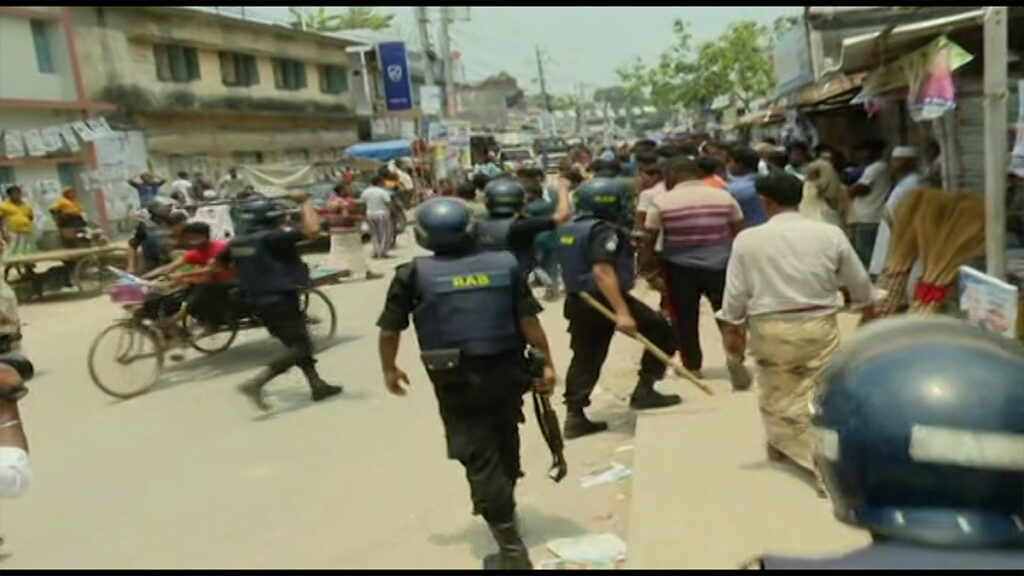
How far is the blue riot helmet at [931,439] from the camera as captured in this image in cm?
135

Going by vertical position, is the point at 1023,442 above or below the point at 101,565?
above

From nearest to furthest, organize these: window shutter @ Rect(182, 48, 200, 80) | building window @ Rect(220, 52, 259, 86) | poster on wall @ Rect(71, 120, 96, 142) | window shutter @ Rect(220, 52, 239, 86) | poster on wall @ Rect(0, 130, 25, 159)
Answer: poster on wall @ Rect(0, 130, 25, 159) → poster on wall @ Rect(71, 120, 96, 142) → window shutter @ Rect(182, 48, 200, 80) → window shutter @ Rect(220, 52, 239, 86) → building window @ Rect(220, 52, 259, 86)

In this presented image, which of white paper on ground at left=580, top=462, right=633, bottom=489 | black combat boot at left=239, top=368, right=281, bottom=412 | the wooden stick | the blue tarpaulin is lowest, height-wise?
white paper on ground at left=580, top=462, right=633, bottom=489

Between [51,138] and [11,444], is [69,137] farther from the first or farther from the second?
[11,444]

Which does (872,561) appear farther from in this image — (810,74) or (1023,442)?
(810,74)

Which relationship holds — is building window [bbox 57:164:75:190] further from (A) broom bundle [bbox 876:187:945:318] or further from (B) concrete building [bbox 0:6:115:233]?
(A) broom bundle [bbox 876:187:945:318]

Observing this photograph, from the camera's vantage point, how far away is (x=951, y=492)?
136 cm

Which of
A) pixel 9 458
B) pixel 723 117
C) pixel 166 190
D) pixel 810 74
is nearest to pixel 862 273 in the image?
pixel 9 458

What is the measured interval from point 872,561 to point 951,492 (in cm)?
18

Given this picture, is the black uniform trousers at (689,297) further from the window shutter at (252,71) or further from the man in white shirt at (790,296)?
the window shutter at (252,71)

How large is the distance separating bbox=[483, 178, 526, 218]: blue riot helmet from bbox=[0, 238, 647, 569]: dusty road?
144 centimetres

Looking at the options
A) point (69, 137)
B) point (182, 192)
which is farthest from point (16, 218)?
point (69, 137)

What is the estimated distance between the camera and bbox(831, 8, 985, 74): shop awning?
202 inches

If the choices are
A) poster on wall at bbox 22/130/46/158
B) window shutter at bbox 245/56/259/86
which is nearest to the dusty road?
poster on wall at bbox 22/130/46/158
